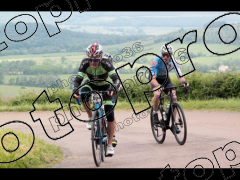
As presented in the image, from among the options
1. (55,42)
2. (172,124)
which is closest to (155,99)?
(172,124)

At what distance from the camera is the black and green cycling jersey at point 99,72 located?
810 cm

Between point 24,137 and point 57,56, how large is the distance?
24.4 metres

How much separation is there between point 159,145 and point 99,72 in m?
2.63

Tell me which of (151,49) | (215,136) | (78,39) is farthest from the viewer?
(78,39)

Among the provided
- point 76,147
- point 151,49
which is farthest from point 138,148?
point 151,49

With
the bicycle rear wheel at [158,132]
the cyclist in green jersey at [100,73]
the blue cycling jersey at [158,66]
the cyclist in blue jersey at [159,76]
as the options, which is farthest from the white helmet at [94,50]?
the bicycle rear wheel at [158,132]

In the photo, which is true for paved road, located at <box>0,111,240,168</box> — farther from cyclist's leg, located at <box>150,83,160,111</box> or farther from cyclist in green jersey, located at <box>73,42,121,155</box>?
cyclist's leg, located at <box>150,83,160,111</box>

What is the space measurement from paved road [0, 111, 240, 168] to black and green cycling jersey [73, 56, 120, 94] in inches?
59.2

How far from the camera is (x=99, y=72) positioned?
8250 millimetres

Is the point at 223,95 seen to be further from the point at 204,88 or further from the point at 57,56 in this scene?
the point at 57,56

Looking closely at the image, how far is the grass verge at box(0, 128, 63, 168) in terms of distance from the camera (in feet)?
24.5

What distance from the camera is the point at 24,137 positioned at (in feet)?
30.8

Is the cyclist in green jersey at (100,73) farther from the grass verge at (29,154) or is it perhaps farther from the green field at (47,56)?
the green field at (47,56)

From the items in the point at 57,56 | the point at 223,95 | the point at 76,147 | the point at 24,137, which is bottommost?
the point at 223,95
